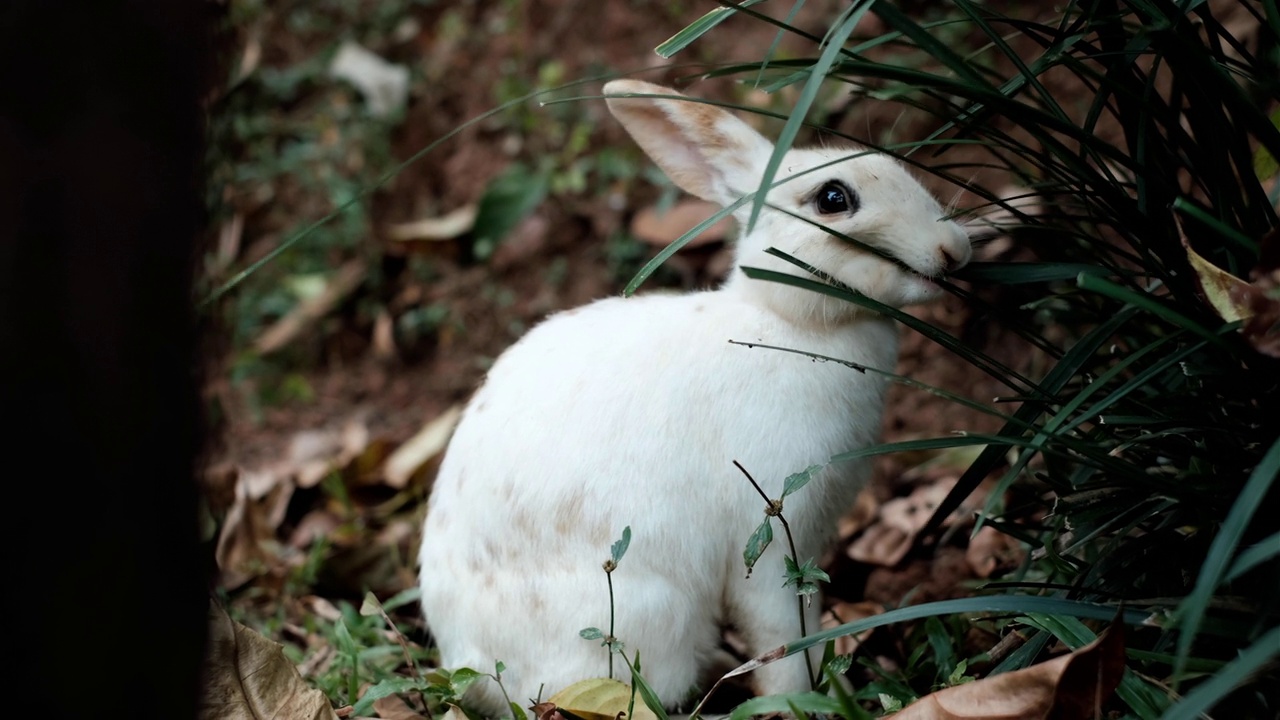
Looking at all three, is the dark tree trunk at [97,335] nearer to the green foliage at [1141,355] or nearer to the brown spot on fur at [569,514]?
the green foliage at [1141,355]

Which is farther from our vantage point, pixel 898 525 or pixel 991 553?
pixel 898 525

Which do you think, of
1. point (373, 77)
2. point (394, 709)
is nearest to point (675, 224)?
point (373, 77)

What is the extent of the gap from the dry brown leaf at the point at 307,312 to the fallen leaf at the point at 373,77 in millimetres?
831

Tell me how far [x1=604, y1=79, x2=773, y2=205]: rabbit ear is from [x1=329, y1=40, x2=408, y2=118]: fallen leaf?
3005mm

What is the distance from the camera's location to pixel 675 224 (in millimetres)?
4395

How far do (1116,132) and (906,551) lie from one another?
1.59 metres

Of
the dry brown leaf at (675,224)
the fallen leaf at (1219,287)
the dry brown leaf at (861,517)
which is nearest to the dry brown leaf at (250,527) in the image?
the dry brown leaf at (675,224)

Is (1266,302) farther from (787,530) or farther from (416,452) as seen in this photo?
(416,452)

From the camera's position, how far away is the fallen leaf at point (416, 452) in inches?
156

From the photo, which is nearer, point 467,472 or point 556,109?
point 467,472

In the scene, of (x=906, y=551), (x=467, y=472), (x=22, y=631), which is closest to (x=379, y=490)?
(x=467, y=472)

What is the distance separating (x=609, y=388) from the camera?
2.55m

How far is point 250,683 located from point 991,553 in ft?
6.04

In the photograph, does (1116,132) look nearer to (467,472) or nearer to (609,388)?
(609,388)
